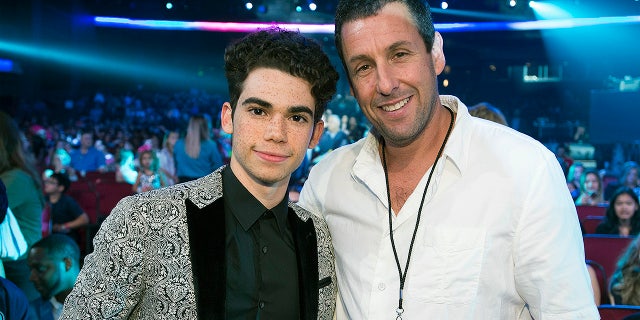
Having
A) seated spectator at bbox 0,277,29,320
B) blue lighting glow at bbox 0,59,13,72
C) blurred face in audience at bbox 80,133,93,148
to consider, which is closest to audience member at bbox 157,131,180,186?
blurred face in audience at bbox 80,133,93,148

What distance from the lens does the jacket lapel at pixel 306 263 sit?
1.88 metres

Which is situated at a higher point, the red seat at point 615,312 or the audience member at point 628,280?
the red seat at point 615,312

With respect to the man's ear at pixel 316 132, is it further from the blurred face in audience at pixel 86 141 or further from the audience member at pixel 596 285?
the blurred face in audience at pixel 86 141

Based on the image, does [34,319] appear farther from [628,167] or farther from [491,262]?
[628,167]

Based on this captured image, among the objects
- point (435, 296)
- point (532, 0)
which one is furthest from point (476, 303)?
point (532, 0)

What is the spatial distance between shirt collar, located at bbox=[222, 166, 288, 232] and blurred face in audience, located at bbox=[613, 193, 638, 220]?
471cm

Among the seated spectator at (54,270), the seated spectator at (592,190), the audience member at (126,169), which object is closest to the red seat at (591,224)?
the seated spectator at (592,190)

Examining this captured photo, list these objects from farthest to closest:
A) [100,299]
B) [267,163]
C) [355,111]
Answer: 1. [355,111]
2. [267,163]
3. [100,299]

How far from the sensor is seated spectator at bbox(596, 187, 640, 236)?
19.3 feet

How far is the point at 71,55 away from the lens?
2048 centimetres

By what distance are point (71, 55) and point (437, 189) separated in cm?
2018

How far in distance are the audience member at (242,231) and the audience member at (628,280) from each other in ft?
8.24

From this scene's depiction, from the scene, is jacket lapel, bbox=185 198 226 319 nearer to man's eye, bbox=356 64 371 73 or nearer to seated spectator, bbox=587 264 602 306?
man's eye, bbox=356 64 371 73

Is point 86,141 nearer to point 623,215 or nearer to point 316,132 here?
point 623,215
